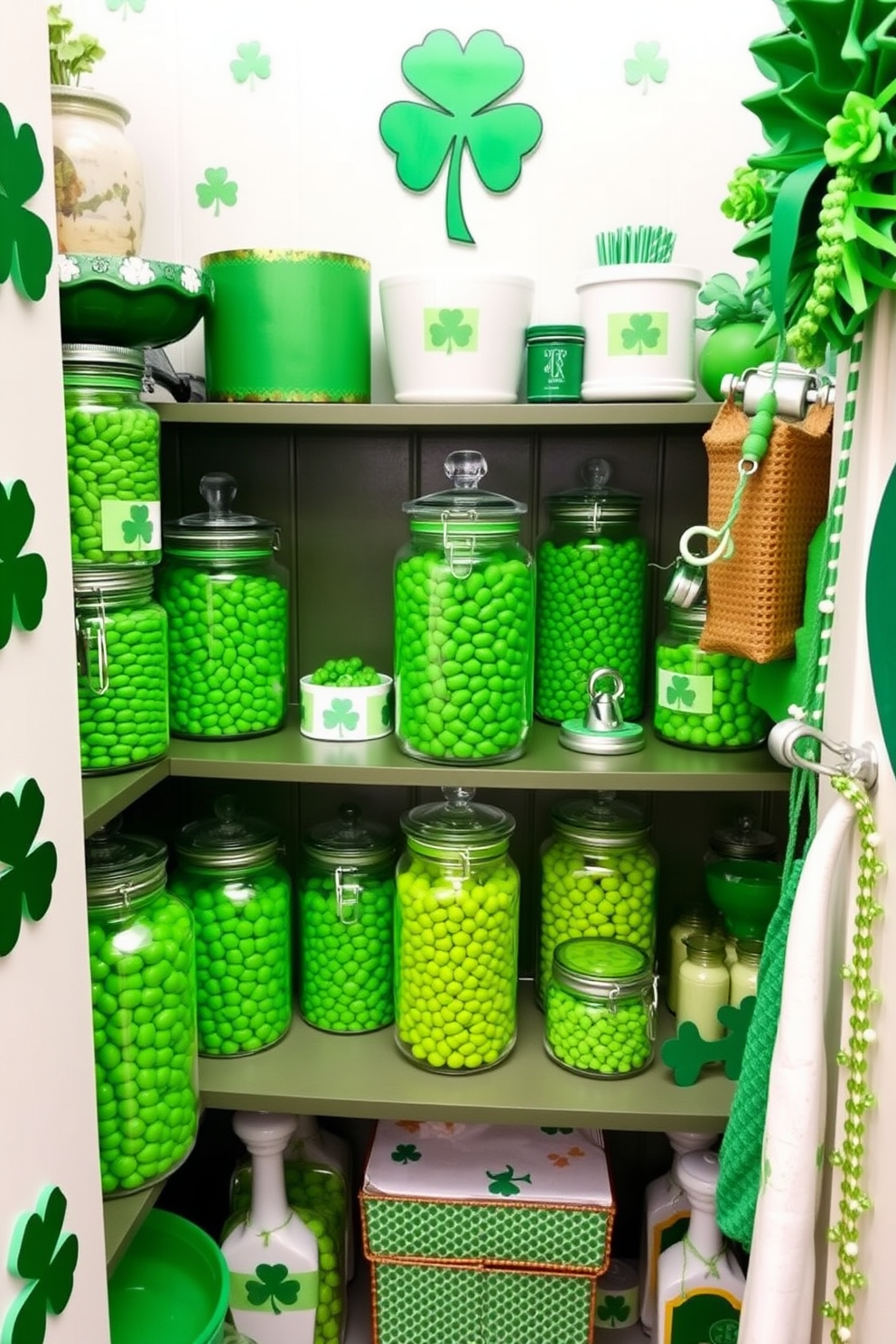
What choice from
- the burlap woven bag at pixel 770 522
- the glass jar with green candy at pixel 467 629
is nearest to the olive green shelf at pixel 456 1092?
the glass jar with green candy at pixel 467 629

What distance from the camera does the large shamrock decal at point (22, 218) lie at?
762 mm

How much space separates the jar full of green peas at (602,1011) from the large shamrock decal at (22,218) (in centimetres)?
95

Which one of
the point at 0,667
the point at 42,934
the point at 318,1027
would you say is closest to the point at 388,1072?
the point at 318,1027

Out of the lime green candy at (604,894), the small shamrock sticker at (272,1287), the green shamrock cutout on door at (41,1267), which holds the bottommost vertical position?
the small shamrock sticker at (272,1287)

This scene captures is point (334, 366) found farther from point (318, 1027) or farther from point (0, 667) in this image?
point (318, 1027)

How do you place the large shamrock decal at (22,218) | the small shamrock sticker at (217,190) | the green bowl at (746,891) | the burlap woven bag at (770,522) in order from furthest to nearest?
1. the small shamrock sticker at (217,190)
2. the green bowl at (746,891)
3. the burlap woven bag at (770,522)
4. the large shamrock decal at (22,218)

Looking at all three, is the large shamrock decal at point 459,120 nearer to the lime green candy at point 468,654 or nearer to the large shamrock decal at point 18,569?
the lime green candy at point 468,654

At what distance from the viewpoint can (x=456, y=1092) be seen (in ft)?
4.33

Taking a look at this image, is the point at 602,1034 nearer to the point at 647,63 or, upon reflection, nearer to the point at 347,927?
the point at 347,927

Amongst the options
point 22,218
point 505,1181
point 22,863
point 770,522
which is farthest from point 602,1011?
point 22,218

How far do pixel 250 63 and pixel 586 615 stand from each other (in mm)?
863

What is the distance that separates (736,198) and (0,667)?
801 millimetres

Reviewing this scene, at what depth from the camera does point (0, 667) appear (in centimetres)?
78

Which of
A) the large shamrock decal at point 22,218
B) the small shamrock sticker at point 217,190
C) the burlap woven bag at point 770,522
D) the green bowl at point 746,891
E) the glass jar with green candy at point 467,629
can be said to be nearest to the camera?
the large shamrock decal at point 22,218
